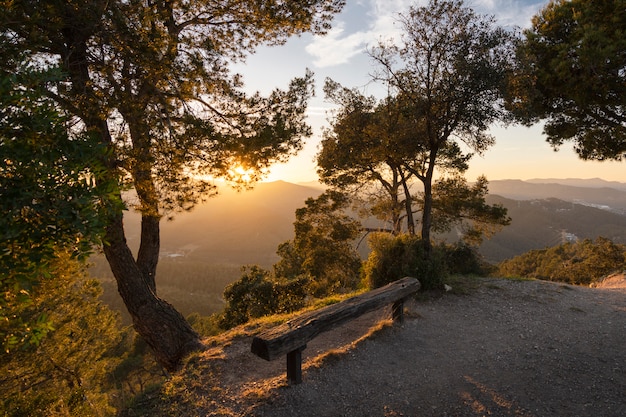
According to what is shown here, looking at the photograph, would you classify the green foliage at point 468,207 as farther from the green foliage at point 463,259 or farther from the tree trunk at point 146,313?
the tree trunk at point 146,313

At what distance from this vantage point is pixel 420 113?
8969 mm

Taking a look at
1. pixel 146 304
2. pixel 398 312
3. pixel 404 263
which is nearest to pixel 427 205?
pixel 404 263

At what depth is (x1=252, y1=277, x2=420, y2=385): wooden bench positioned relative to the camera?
4.35 metres

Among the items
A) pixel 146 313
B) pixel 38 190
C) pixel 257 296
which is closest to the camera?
pixel 38 190

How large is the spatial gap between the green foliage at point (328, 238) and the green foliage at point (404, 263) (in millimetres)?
4969

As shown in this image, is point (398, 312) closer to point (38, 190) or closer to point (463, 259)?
point (38, 190)

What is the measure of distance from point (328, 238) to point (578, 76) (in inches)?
446

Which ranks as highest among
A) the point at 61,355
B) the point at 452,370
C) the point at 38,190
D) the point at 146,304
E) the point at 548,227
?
the point at 38,190

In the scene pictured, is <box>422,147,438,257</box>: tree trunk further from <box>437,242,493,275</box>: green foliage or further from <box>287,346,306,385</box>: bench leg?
<box>287,346,306,385</box>: bench leg

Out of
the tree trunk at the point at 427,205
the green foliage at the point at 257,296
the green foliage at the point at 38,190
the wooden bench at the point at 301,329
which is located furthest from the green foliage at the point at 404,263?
the green foliage at the point at 38,190

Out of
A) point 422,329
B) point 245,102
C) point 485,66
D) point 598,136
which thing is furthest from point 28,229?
point 598,136

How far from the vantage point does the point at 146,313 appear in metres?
7.34

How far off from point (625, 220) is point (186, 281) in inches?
8698

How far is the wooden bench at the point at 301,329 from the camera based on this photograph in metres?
4.35
